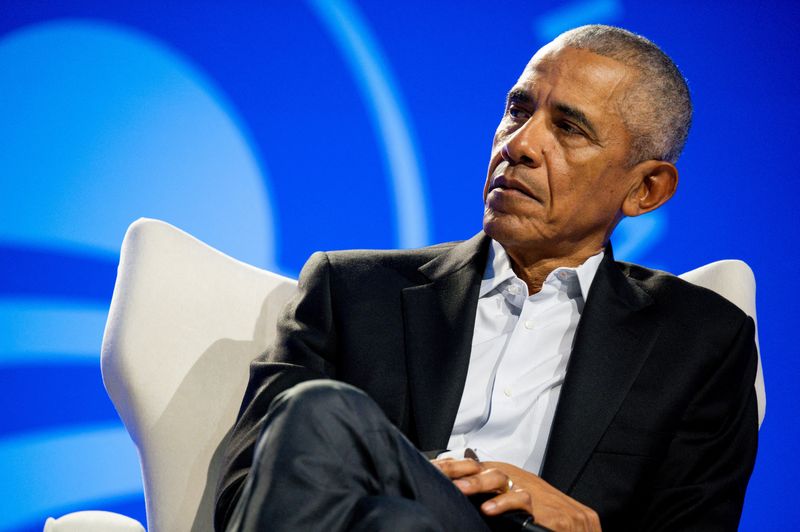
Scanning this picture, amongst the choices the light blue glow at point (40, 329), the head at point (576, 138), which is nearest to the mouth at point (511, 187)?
the head at point (576, 138)

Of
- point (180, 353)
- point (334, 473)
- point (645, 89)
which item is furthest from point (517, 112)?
point (334, 473)

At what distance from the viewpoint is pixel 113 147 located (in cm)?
260

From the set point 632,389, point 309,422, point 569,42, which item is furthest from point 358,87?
point 309,422

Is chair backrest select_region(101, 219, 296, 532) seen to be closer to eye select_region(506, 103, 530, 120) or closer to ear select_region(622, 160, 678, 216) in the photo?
eye select_region(506, 103, 530, 120)

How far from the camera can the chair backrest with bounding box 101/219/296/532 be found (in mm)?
1713

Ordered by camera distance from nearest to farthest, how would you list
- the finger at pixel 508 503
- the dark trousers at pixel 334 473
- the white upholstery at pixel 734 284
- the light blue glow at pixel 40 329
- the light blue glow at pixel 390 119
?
the dark trousers at pixel 334 473
the finger at pixel 508 503
the white upholstery at pixel 734 284
the light blue glow at pixel 40 329
the light blue glow at pixel 390 119

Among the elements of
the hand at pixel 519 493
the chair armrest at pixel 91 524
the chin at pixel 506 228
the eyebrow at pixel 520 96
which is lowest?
the chair armrest at pixel 91 524

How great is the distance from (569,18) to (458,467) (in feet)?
5.80

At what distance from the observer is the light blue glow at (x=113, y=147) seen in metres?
2.56

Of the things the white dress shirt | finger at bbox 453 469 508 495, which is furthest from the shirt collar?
finger at bbox 453 469 508 495

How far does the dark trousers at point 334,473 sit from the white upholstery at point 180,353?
2.29 feet

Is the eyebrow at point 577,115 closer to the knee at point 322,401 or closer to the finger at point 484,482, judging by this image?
the finger at point 484,482

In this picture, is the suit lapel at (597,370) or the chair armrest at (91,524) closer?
the chair armrest at (91,524)

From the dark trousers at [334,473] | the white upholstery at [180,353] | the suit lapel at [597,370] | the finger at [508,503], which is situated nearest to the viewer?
the dark trousers at [334,473]
